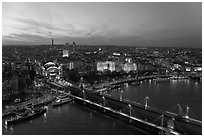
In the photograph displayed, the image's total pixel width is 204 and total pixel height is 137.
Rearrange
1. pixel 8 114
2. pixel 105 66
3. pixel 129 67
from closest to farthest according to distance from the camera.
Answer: pixel 8 114 → pixel 105 66 → pixel 129 67

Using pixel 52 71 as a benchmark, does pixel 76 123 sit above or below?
below

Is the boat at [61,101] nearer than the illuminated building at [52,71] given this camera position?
Yes

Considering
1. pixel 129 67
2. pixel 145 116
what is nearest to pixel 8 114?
pixel 145 116

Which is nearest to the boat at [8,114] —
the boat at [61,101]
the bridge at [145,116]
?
the boat at [61,101]

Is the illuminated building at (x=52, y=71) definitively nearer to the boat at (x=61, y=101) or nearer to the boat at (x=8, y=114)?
the boat at (x=61, y=101)

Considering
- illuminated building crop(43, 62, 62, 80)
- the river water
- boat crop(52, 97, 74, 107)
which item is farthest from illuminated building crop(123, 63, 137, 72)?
the river water

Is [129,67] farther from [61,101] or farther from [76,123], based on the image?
[76,123]

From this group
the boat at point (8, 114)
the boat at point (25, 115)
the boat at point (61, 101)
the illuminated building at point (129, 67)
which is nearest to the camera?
the boat at point (25, 115)

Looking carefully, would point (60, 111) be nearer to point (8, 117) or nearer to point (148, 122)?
point (8, 117)

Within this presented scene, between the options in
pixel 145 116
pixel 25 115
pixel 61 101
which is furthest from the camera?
pixel 61 101
